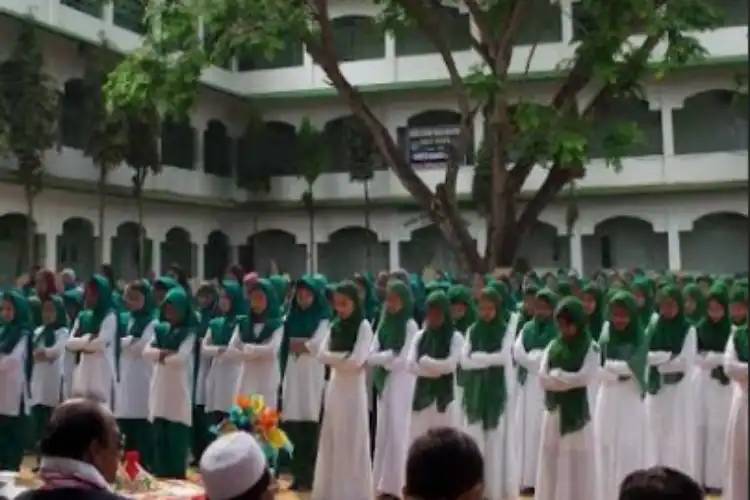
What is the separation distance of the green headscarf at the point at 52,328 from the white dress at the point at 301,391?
2251mm

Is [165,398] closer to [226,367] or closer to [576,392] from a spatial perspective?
[226,367]

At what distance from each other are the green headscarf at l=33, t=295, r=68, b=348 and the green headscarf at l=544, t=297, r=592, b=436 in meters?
4.67

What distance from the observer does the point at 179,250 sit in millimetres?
22562

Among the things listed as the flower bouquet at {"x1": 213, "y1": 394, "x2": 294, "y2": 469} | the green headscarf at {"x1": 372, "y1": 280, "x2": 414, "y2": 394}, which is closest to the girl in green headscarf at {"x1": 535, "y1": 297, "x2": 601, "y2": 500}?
the green headscarf at {"x1": 372, "y1": 280, "x2": 414, "y2": 394}

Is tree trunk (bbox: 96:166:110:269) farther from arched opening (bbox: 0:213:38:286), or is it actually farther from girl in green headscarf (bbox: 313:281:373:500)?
girl in green headscarf (bbox: 313:281:373:500)

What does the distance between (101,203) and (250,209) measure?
6.52 m

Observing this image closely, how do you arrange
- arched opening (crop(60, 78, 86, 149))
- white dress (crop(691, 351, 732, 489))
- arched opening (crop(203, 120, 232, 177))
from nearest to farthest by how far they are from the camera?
white dress (crop(691, 351, 732, 489)), arched opening (crop(60, 78, 86, 149)), arched opening (crop(203, 120, 232, 177))

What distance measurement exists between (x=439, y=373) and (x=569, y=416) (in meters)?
1.04

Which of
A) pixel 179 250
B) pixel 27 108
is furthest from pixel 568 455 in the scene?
pixel 179 250

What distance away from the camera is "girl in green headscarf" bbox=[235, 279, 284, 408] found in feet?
26.3

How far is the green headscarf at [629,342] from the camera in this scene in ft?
21.6

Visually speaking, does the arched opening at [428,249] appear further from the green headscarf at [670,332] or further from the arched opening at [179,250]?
the green headscarf at [670,332]

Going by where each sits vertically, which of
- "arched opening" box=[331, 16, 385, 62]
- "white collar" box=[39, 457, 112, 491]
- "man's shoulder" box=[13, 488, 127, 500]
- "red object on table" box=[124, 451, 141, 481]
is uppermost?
"arched opening" box=[331, 16, 385, 62]

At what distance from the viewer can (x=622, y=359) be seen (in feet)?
21.6
